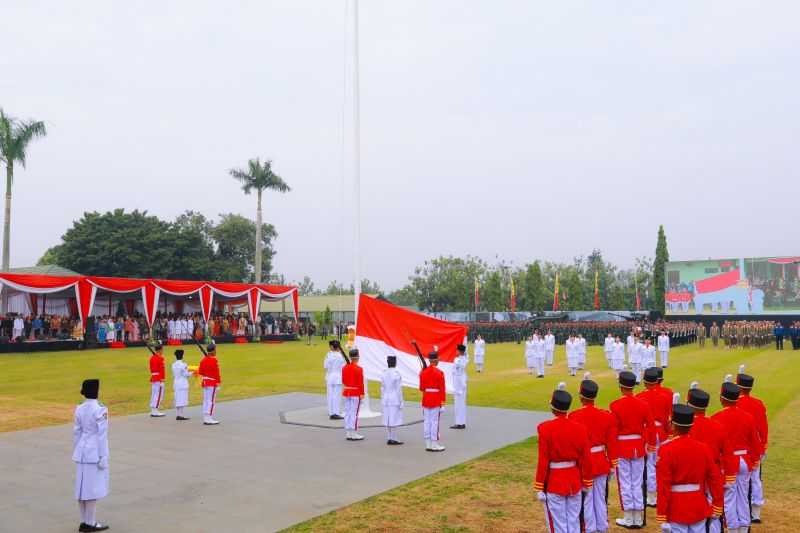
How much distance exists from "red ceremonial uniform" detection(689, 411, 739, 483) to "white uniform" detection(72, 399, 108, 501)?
252 inches

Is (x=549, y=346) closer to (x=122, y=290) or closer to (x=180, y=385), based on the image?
(x=180, y=385)

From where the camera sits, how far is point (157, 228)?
54.7 m

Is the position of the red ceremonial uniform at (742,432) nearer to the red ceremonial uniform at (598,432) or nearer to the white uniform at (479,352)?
the red ceremonial uniform at (598,432)

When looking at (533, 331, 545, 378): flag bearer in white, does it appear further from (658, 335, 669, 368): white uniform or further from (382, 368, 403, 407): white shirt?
(382, 368, 403, 407): white shirt

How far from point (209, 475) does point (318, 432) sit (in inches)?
143

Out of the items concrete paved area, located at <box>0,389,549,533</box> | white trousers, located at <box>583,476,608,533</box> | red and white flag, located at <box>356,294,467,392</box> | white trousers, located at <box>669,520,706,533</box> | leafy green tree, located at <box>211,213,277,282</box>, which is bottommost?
concrete paved area, located at <box>0,389,549,533</box>

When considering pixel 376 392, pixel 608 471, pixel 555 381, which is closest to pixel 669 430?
pixel 608 471

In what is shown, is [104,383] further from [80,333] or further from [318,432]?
[80,333]

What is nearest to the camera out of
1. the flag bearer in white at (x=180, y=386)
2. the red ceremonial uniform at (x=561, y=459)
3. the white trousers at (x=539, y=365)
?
the red ceremonial uniform at (x=561, y=459)

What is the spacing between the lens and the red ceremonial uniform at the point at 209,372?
13844mm

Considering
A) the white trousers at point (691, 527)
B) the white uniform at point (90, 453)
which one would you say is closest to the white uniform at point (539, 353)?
the white uniform at point (90, 453)

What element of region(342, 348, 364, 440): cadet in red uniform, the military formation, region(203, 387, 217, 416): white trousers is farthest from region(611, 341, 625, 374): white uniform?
the military formation

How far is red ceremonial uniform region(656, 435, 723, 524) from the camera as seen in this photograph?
Result: 5094 mm

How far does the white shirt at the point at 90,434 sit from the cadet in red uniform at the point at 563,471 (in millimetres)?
5019
